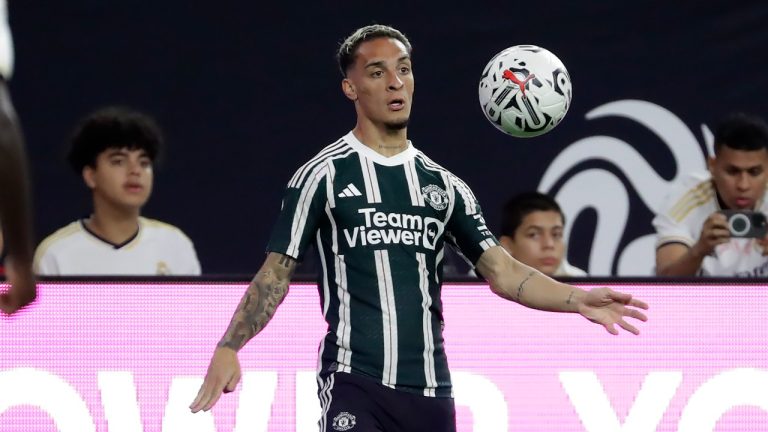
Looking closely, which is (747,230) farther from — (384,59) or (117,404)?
(117,404)

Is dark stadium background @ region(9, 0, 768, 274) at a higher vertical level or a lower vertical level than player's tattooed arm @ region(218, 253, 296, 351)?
higher

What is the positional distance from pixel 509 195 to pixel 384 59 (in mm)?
3325

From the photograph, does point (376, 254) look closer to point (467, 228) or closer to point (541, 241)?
point (467, 228)

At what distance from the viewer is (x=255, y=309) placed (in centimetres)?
509

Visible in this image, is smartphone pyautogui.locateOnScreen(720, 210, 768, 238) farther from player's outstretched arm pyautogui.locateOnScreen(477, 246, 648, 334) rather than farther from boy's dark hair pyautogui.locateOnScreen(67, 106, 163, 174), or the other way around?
boy's dark hair pyautogui.locateOnScreen(67, 106, 163, 174)

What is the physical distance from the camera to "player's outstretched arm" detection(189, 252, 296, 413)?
479 cm

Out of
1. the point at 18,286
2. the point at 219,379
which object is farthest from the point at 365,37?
the point at 18,286

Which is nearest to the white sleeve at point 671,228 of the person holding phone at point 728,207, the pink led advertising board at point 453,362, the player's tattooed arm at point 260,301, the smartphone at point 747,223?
the person holding phone at point 728,207

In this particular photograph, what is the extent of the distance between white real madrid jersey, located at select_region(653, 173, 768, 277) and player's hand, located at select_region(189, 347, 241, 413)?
3051mm

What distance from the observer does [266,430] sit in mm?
6156

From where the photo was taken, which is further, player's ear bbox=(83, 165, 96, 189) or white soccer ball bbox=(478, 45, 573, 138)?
player's ear bbox=(83, 165, 96, 189)

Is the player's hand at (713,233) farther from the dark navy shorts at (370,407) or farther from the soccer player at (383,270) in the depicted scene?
the dark navy shorts at (370,407)

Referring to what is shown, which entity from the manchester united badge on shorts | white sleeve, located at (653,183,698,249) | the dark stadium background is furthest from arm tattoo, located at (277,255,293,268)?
the dark stadium background

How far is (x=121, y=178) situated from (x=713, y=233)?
2.78m
